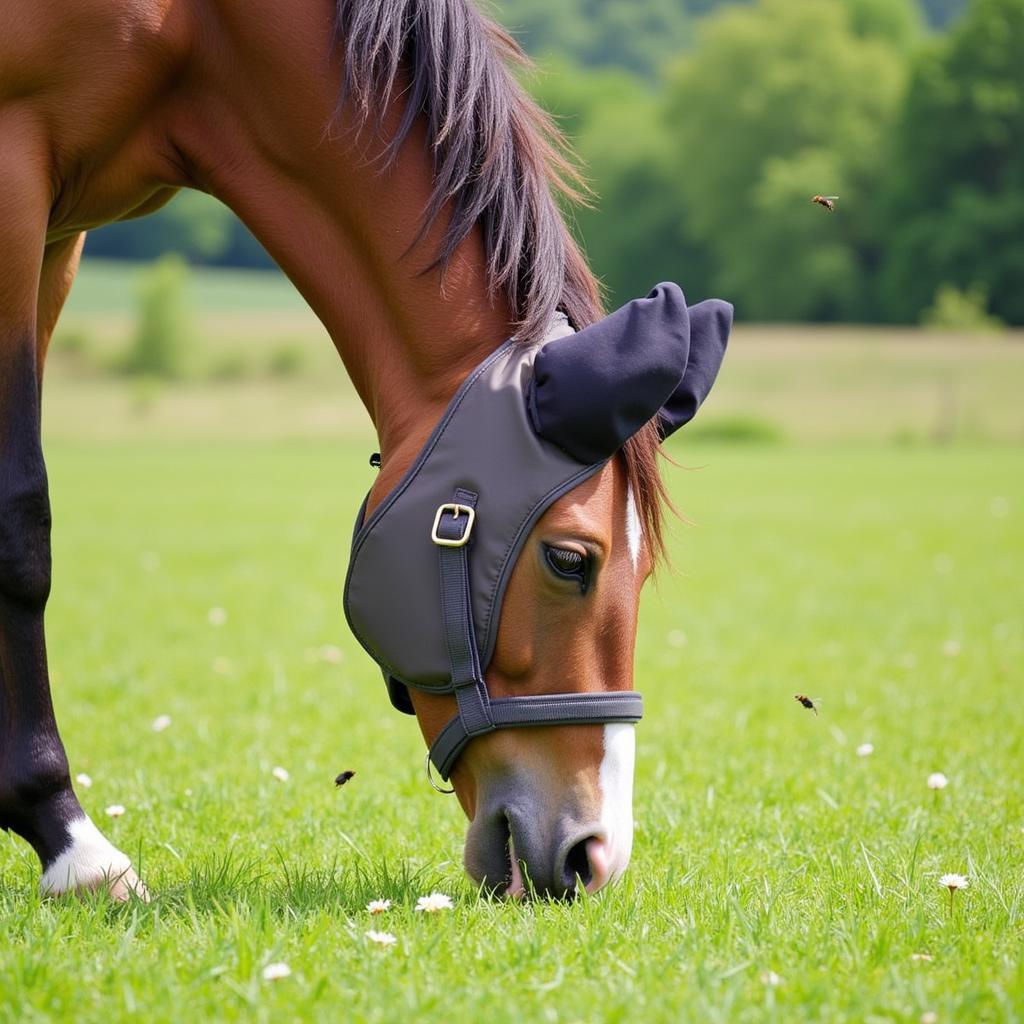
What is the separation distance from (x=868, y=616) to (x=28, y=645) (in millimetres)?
7036

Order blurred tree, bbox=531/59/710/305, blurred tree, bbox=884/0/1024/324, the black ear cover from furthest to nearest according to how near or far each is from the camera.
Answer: blurred tree, bbox=531/59/710/305
blurred tree, bbox=884/0/1024/324
the black ear cover

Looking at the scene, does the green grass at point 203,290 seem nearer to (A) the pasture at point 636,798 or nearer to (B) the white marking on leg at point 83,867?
(A) the pasture at point 636,798

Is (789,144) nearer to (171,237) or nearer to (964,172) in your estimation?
(964,172)

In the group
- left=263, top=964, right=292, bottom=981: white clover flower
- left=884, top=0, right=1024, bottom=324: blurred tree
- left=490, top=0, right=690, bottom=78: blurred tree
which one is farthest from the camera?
left=490, top=0, right=690, bottom=78: blurred tree

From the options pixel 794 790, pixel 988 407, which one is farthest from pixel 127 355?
pixel 794 790

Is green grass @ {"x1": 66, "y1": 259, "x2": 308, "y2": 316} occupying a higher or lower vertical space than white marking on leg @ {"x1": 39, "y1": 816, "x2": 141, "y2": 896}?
higher

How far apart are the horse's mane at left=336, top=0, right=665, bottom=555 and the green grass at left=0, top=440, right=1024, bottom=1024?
0.95 m

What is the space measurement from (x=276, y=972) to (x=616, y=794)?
31.3 inches

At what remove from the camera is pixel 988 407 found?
32.9m

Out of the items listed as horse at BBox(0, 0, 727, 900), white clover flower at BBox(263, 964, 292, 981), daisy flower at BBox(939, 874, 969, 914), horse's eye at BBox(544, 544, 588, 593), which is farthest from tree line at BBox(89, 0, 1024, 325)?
white clover flower at BBox(263, 964, 292, 981)

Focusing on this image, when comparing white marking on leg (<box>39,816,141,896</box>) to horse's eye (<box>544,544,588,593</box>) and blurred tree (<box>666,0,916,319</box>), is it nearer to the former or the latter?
horse's eye (<box>544,544,588,593</box>)

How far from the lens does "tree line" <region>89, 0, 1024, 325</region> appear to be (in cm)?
5662

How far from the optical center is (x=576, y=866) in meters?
2.76

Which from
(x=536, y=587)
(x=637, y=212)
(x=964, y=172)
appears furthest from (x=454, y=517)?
(x=637, y=212)
